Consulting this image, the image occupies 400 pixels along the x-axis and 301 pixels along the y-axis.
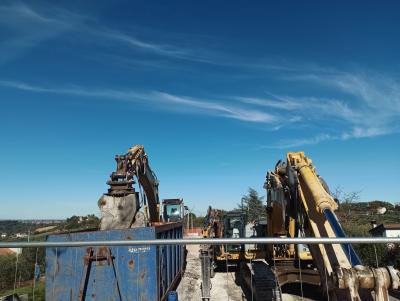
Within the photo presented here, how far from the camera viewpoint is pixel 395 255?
13711mm

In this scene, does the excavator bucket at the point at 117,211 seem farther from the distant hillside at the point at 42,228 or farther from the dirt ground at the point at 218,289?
the distant hillside at the point at 42,228

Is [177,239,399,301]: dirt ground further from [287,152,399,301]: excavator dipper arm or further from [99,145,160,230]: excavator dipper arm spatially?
[287,152,399,301]: excavator dipper arm

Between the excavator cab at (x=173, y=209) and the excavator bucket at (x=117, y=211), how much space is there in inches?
412

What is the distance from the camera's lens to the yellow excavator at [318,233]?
3857 mm

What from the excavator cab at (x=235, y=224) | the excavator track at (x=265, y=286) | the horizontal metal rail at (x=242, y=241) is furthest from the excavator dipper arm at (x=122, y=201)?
the excavator cab at (x=235, y=224)

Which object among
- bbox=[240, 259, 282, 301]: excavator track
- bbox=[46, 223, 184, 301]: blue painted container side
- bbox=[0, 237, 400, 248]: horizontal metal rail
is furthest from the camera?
bbox=[240, 259, 282, 301]: excavator track

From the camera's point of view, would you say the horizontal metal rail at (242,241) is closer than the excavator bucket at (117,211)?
Yes

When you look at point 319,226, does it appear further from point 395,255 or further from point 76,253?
point 395,255

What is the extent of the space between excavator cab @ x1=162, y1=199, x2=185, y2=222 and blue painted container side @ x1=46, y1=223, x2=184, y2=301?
11.8m

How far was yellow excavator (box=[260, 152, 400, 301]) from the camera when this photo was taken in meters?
3.86

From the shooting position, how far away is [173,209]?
20844mm

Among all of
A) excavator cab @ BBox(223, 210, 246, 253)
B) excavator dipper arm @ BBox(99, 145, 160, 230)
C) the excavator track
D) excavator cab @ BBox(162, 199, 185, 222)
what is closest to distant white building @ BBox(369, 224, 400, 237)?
excavator cab @ BBox(223, 210, 246, 253)

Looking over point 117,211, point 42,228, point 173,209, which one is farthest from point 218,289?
point 42,228

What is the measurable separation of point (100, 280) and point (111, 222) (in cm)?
183
